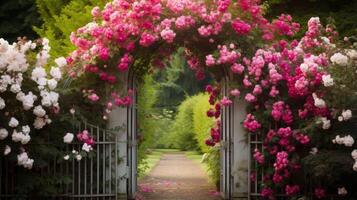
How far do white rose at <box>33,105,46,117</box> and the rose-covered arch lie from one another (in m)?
0.92

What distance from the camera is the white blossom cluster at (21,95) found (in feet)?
26.9

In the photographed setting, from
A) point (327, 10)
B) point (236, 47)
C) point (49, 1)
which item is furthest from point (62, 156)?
point (327, 10)

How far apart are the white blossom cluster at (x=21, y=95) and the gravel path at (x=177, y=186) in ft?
8.85

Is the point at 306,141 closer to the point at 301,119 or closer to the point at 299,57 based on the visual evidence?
the point at 301,119

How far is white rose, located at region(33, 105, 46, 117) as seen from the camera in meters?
8.36

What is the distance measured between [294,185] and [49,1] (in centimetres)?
954

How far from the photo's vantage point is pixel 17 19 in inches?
808

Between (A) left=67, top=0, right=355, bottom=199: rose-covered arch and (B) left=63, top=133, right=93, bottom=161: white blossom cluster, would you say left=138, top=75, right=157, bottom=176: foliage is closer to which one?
(A) left=67, top=0, right=355, bottom=199: rose-covered arch

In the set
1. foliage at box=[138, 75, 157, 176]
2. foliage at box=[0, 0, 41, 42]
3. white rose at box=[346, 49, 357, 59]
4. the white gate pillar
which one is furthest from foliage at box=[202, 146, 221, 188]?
foliage at box=[0, 0, 41, 42]

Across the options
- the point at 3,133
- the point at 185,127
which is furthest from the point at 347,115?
the point at 185,127

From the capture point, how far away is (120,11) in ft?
30.6

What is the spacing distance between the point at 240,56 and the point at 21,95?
120 inches

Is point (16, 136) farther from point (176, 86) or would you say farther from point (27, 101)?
point (176, 86)

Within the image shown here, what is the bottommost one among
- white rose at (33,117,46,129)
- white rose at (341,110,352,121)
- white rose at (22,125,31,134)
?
white rose at (22,125,31,134)
